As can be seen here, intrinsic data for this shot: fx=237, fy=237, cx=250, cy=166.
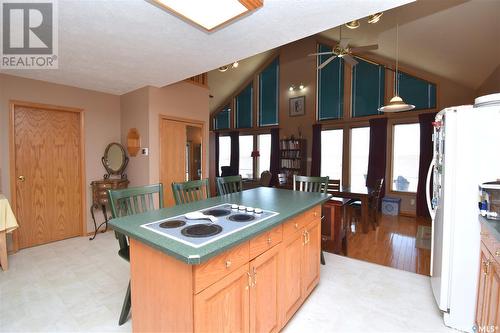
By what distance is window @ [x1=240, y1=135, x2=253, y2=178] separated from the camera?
26.4 feet

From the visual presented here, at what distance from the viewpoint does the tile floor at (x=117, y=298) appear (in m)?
1.82

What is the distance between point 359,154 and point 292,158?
1752 mm

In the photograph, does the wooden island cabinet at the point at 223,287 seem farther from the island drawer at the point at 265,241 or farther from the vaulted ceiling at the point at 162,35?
the vaulted ceiling at the point at 162,35

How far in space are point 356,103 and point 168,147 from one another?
15.0 feet

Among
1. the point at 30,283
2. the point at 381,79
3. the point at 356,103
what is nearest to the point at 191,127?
the point at 30,283

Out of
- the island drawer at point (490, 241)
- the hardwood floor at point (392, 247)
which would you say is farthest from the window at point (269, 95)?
the island drawer at point (490, 241)

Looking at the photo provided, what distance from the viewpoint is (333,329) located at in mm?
1769

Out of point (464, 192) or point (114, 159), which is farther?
point (114, 159)

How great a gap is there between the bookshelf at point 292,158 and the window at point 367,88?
1.58m

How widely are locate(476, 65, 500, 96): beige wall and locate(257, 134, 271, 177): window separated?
4877 millimetres

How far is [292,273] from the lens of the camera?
5.79 feet

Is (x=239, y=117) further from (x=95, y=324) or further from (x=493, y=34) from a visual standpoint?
(x=95, y=324)

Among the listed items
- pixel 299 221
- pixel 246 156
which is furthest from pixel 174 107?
pixel 246 156

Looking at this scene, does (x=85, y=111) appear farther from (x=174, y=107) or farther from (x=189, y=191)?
(x=189, y=191)
